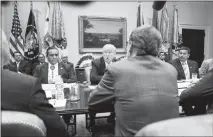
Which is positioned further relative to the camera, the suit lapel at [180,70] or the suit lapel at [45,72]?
the suit lapel at [180,70]

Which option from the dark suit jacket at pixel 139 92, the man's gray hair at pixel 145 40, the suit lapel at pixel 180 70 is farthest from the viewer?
the suit lapel at pixel 180 70

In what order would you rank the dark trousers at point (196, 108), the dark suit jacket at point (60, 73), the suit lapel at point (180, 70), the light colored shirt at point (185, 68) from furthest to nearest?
the light colored shirt at point (185, 68) < the suit lapel at point (180, 70) < the dark suit jacket at point (60, 73) < the dark trousers at point (196, 108)

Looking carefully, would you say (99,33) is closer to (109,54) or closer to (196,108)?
(109,54)

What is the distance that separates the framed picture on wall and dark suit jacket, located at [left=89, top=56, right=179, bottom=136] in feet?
14.2

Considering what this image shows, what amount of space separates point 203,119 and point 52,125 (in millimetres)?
872

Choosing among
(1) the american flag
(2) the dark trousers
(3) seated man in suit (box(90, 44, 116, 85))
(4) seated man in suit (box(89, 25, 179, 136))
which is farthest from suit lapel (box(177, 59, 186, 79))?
(1) the american flag

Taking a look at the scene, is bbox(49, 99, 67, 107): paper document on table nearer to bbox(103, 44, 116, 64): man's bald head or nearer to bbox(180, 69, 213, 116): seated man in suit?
bbox(180, 69, 213, 116): seated man in suit

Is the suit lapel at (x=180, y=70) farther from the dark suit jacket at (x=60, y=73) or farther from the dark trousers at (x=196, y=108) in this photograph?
the dark trousers at (x=196, y=108)

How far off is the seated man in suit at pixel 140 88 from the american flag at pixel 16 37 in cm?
409

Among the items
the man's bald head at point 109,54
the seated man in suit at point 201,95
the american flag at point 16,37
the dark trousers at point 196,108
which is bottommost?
the dark trousers at point 196,108

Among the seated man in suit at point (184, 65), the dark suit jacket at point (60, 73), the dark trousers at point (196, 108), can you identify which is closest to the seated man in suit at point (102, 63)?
the dark suit jacket at point (60, 73)

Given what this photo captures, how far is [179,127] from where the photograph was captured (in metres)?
0.63

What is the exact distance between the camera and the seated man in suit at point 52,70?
11.2ft

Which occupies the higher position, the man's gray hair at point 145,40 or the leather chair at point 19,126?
the man's gray hair at point 145,40
